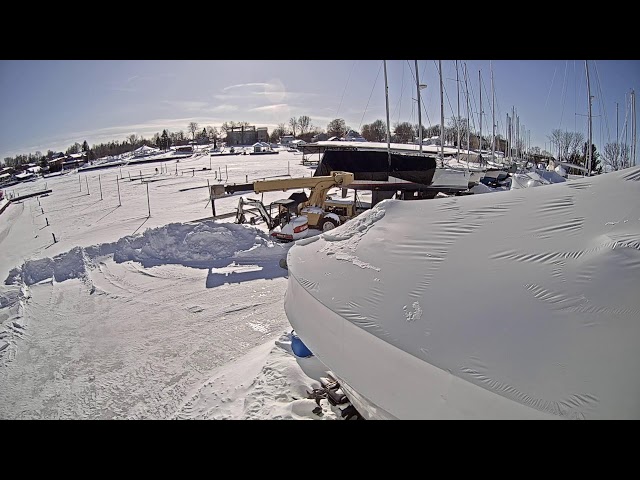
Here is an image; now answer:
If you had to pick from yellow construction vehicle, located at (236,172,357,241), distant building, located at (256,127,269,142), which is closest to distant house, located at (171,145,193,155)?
distant building, located at (256,127,269,142)

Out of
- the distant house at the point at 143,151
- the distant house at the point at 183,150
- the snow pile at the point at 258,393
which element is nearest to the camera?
the snow pile at the point at 258,393

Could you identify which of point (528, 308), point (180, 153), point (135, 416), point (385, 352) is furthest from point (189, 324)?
point (180, 153)

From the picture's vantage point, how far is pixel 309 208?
34.5 ft

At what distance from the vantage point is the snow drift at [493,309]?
1.66m

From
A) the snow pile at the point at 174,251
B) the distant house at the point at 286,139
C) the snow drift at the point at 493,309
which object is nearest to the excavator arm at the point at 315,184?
the snow pile at the point at 174,251

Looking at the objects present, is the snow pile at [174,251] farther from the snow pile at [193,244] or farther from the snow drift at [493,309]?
the snow drift at [493,309]

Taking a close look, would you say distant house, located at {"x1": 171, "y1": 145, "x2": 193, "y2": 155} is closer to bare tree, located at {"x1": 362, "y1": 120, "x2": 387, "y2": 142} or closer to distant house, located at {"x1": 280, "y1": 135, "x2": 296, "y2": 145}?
distant house, located at {"x1": 280, "y1": 135, "x2": 296, "y2": 145}

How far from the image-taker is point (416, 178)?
43.2ft

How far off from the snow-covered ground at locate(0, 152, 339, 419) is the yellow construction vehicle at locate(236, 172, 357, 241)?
729mm

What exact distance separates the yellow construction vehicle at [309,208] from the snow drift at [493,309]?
21.7ft

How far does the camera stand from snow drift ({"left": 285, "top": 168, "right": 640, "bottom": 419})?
1660mm
